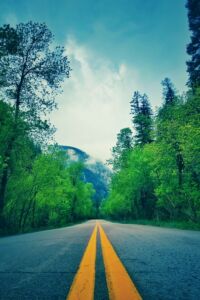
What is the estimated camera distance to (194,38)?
27.5 metres

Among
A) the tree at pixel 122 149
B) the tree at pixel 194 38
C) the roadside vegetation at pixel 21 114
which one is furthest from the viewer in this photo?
the tree at pixel 122 149

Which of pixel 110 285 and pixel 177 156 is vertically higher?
pixel 177 156

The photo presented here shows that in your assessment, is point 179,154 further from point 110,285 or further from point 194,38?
point 110,285

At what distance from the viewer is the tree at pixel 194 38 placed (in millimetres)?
27031

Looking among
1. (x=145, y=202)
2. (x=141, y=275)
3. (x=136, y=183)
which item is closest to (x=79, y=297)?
(x=141, y=275)

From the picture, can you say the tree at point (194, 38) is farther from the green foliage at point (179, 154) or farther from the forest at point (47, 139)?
the green foliage at point (179, 154)

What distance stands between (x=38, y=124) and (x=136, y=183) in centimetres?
2012

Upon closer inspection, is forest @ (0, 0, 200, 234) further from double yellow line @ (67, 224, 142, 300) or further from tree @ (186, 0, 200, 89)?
double yellow line @ (67, 224, 142, 300)

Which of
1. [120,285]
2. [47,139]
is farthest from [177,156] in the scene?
[120,285]

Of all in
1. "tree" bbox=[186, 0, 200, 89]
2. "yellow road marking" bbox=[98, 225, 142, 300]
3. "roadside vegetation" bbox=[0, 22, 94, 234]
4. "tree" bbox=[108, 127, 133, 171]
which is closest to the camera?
"yellow road marking" bbox=[98, 225, 142, 300]

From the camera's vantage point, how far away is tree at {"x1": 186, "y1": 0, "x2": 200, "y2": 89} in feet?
88.7

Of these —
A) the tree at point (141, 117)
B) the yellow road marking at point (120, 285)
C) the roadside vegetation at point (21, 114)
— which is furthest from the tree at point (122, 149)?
the yellow road marking at point (120, 285)

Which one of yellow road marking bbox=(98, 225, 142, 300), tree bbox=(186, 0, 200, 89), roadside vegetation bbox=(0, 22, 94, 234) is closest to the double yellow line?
yellow road marking bbox=(98, 225, 142, 300)

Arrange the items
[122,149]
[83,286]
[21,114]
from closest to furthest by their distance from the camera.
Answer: [83,286] → [21,114] → [122,149]
